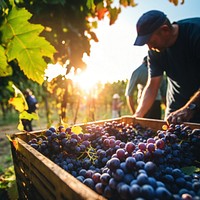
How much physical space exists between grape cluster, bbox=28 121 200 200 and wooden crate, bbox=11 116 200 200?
0.11 m

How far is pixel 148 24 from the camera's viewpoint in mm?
1995

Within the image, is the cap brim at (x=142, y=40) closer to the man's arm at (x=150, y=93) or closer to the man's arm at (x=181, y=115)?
the man's arm at (x=150, y=93)

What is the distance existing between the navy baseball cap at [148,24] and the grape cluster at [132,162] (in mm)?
1016

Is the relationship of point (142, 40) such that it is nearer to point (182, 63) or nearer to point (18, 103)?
point (182, 63)

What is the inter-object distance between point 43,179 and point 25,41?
87cm

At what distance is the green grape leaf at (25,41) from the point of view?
48.9 inches

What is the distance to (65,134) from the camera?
1.10 meters

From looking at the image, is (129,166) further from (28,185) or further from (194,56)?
(194,56)

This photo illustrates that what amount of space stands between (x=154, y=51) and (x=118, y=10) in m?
0.60

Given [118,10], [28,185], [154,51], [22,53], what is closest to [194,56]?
[154,51]

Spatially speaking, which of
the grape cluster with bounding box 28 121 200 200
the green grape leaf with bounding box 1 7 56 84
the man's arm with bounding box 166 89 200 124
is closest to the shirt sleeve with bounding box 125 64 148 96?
the man's arm with bounding box 166 89 200 124

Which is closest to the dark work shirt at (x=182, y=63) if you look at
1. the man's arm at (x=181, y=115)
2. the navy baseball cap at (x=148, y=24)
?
the navy baseball cap at (x=148, y=24)

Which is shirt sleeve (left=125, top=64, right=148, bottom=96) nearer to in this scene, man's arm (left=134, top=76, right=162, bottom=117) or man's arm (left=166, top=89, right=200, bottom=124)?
man's arm (left=134, top=76, right=162, bottom=117)

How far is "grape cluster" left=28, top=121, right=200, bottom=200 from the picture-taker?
0.59 meters
